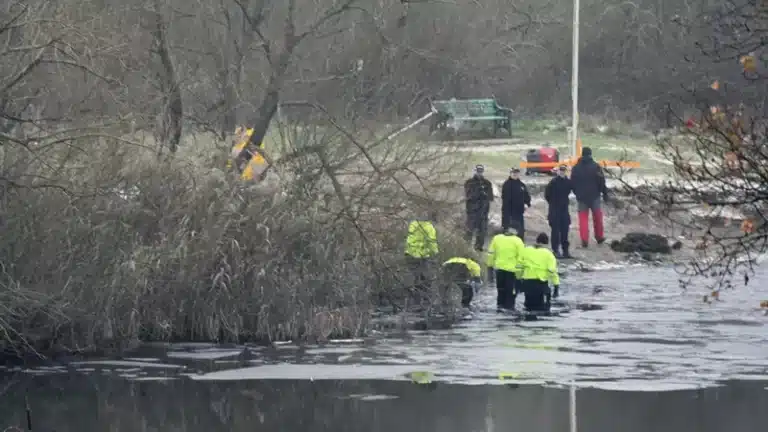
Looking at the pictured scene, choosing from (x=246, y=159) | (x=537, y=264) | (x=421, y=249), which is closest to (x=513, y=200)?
Result: (x=537, y=264)

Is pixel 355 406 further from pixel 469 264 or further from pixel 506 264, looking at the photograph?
pixel 469 264

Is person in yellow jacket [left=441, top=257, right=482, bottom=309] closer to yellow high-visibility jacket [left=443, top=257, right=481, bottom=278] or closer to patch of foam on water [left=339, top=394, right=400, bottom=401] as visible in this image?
yellow high-visibility jacket [left=443, top=257, right=481, bottom=278]

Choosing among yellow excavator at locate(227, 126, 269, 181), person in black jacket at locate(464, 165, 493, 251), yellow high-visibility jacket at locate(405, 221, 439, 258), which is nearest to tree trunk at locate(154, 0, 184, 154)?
yellow excavator at locate(227, 126, 269, 181)

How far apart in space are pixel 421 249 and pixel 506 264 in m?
1.79

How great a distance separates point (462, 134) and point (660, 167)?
6.57 metres

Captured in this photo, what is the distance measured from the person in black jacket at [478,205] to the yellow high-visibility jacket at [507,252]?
465cm

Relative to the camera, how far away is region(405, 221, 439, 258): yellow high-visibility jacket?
2517 centimetres

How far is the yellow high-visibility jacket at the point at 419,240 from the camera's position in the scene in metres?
25.2

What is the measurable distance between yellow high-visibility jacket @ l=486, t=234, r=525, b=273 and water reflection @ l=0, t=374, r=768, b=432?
271 inches

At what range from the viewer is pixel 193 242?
2308 cm

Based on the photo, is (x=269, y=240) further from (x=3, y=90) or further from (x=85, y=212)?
(x=3, y=90)

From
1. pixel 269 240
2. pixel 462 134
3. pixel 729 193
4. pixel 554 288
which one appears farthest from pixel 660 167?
pixel 729 193

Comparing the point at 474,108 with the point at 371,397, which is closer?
the point at 371,397

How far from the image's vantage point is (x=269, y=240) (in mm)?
23328
